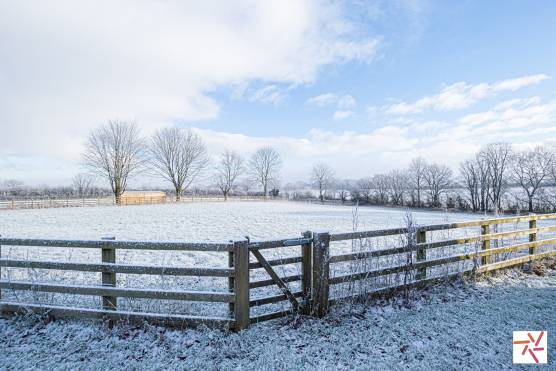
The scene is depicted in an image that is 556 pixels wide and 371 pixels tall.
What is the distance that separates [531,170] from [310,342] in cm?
5503

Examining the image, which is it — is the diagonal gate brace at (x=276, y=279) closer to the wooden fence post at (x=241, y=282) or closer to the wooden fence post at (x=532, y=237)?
the wooden fence post at (x=241, y=282)

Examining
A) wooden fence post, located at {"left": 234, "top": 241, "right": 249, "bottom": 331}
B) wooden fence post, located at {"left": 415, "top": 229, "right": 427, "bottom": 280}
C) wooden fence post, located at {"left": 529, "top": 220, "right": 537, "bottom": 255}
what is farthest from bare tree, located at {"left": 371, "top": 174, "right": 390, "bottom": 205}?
wooden fence post, located at {"left": 234, "top": 241, "right": 249, "bottom": 331}

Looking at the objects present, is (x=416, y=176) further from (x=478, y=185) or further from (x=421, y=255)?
(x=421, y=255)

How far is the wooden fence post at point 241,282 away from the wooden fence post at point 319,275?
1091mm

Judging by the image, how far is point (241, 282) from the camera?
379 cm

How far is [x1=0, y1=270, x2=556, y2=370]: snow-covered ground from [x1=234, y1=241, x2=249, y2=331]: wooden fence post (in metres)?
0.20

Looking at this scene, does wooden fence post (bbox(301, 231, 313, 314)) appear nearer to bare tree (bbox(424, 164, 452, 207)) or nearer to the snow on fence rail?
the snow on fence rail

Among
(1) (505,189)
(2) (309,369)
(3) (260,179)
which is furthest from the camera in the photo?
(3) (260,179)

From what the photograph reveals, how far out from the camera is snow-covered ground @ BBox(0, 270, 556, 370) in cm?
327

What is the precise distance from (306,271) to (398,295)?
6.60 ft

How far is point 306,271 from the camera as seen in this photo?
4266mm

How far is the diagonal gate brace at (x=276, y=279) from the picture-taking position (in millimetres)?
3896

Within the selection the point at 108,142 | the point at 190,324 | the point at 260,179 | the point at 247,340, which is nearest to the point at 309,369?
the point at 247,340

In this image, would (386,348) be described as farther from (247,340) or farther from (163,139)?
(163,139)
